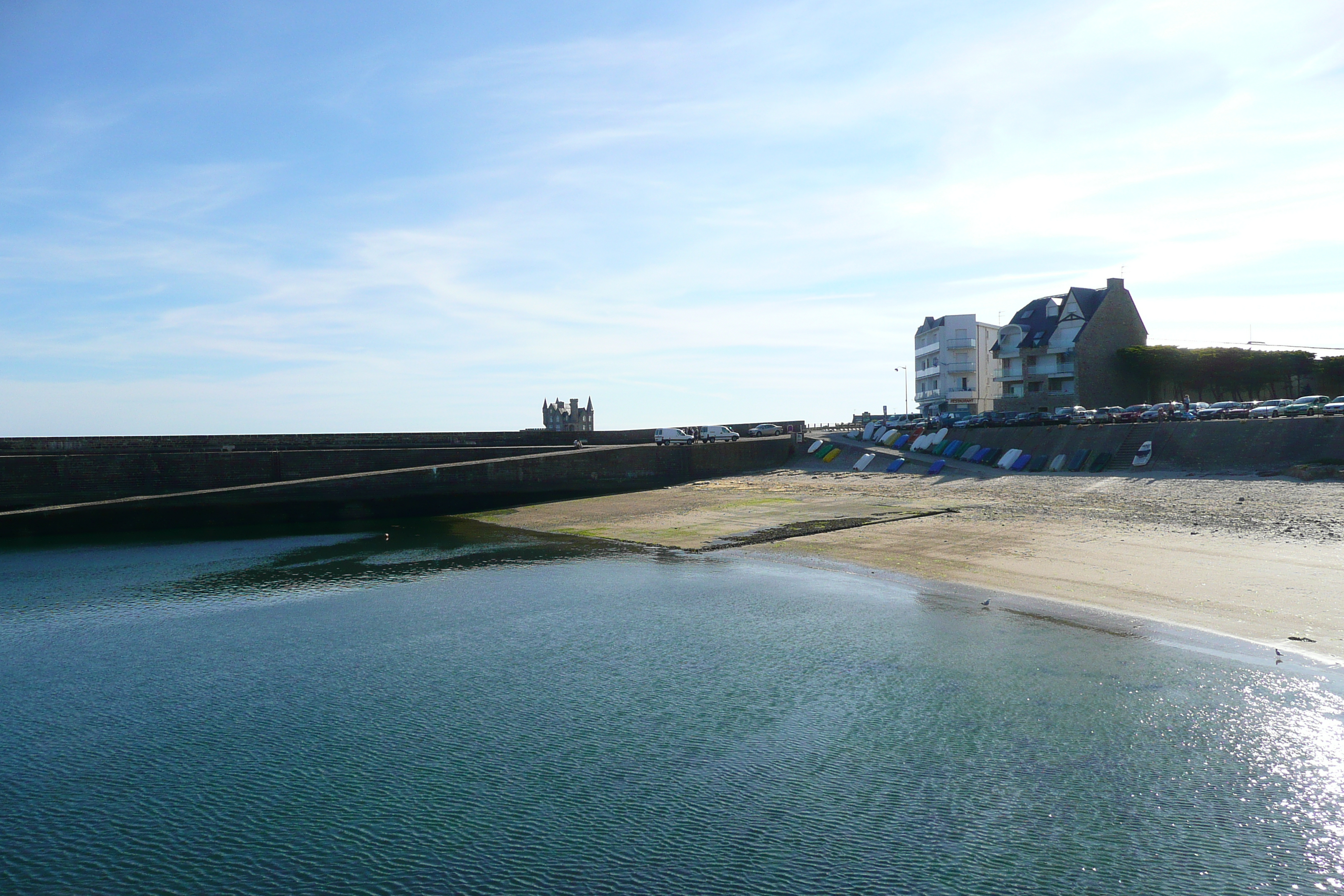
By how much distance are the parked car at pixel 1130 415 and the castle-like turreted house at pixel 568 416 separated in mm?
69183

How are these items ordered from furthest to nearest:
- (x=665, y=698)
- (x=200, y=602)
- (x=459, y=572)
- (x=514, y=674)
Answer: (x=459, y=572), (x=200, y=602), (x=514, y=674), (x=665, y=698)

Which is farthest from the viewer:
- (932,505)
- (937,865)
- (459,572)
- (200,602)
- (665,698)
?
(932,505)

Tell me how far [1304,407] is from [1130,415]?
10409 mm

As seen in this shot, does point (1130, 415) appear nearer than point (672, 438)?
Yes

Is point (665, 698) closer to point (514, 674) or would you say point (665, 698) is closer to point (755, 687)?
point (755, 687)

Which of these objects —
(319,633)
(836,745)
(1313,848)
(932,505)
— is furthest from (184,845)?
(932,505)

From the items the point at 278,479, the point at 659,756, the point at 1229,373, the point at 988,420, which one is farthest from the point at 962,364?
the point at 659,756

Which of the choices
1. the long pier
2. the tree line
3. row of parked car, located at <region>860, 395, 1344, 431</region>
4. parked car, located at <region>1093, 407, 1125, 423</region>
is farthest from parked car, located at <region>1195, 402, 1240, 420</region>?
the long pier

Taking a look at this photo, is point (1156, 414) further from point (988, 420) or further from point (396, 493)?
point (396, 493)

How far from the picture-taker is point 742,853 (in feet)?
31.3

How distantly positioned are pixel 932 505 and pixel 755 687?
24806 millimetres

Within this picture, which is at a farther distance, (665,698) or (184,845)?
(665,698)

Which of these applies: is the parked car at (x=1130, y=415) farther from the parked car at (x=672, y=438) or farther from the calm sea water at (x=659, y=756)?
the calm sea water at (x=659, y=756)

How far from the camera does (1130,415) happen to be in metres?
53.1
